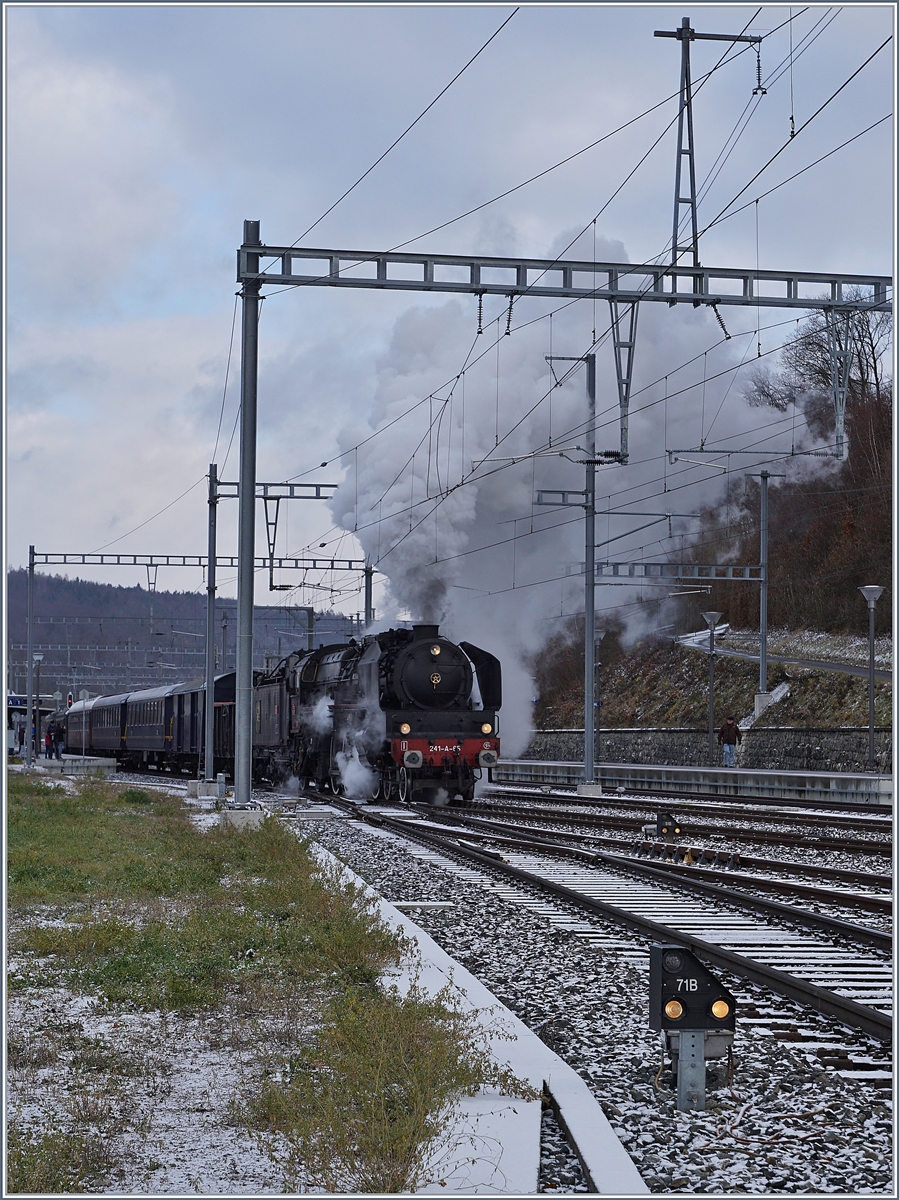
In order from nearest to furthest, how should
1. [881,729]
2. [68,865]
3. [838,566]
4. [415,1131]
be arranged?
[415,1131], [68,865], [881,729], [838,566]

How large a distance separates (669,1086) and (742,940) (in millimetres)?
4084

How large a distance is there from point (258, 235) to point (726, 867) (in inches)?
426

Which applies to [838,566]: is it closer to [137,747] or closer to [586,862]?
[137,747]

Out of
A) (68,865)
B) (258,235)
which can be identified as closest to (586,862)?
(68,865)

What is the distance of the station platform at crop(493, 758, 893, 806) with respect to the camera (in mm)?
26484

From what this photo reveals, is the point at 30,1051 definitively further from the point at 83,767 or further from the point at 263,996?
the point at 83,767

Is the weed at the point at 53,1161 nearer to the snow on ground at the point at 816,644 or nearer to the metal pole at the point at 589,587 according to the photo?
the metal pole at the point at 589,587

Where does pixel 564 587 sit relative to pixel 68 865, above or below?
above

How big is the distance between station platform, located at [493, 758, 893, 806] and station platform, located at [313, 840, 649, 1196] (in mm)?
19956

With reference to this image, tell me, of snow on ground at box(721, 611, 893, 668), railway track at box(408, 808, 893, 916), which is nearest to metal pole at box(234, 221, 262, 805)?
railway track at box(408, 808, 893, 916)

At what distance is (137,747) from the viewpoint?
53812 mm

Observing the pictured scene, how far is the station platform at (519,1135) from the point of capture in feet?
15.4

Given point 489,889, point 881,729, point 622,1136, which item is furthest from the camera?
point 881,729

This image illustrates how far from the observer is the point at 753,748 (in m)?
38.0
